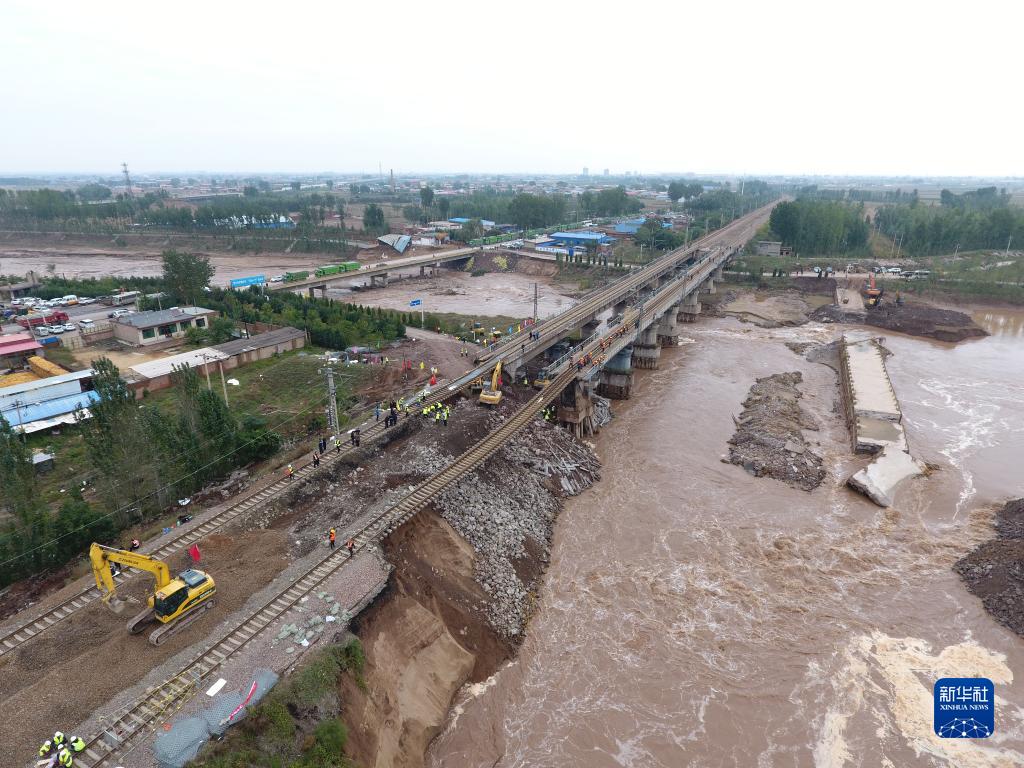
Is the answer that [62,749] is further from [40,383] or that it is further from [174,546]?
[40,383]

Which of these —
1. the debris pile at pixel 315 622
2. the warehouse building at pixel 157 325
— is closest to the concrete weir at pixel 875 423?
the debris pile at pixel 315 622

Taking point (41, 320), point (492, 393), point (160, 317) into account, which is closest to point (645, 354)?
point (492, 393)

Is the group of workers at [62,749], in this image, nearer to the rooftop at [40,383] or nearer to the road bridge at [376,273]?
the rooftop at [40,383]

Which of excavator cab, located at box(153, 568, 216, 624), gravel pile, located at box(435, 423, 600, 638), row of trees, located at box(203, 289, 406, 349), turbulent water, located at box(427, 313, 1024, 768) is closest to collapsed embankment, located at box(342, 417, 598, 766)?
gravel pile, located at box(435, 423, 600, 638)

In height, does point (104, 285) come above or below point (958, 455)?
above

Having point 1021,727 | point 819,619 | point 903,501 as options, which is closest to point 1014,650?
point 1021,727

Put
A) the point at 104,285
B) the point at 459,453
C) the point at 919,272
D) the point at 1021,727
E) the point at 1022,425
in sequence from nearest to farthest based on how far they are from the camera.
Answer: the point at 1021,727 < the point at 459,453 < the point at 1022,425 < the point at 104,285 < the point at 919,272

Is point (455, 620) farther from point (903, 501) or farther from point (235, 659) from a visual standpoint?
point (903, 501)
